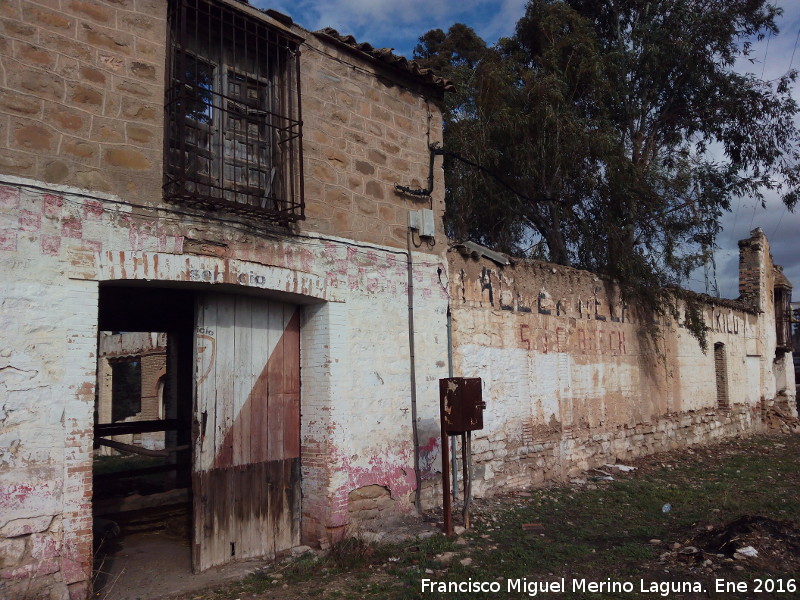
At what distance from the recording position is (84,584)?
425 centimetres

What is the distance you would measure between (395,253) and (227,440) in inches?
101

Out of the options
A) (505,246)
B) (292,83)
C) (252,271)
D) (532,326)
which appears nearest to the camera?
(252,271)

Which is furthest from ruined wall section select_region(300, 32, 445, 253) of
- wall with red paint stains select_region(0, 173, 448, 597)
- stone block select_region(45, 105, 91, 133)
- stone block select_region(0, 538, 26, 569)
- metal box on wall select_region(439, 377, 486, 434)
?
stone block select_region(0, 538, 26, 569)

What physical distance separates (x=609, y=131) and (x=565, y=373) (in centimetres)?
569

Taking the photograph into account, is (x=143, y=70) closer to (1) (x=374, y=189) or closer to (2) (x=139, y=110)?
(2) (x=139, y=110)

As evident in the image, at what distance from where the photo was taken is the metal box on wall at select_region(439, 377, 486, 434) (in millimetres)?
6031

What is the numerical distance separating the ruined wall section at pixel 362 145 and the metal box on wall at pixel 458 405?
1.67m

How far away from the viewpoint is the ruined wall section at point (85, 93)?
14.2 ft

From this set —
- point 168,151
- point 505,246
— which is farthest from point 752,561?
point 505,246

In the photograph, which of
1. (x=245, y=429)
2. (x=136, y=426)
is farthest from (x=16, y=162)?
(x=136, y=426)

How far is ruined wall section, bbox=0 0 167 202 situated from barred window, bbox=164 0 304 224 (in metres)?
0.18

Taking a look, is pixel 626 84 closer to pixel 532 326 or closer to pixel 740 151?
pixel 740 151

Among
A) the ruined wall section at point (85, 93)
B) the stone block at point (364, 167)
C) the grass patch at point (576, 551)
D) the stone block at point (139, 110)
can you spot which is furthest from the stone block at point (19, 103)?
the grass patch at point (576, 551)

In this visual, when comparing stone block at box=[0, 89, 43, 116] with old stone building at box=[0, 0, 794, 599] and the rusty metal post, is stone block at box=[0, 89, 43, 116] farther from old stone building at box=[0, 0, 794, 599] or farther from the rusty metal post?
the rusty metal post
